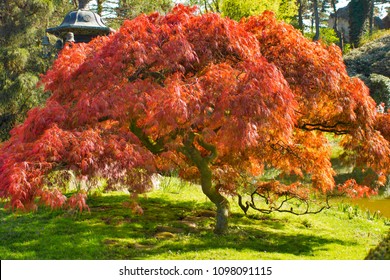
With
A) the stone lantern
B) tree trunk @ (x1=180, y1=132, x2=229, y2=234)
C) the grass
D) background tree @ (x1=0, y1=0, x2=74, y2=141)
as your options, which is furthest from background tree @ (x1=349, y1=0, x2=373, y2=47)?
tree trunk @ (x1=180, y1=132, x2=229, y2=234)

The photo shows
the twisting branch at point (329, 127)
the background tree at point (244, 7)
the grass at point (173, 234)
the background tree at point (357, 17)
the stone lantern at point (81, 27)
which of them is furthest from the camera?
the background tree at point (357, 17)

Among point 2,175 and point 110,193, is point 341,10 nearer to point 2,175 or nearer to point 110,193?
point 110,193

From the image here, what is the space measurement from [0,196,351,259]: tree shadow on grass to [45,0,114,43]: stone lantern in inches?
165

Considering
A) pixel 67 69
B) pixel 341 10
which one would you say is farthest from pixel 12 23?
pixel 341 10

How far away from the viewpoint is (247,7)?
26.2 metres

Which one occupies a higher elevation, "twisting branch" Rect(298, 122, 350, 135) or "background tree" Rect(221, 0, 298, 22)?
"background tree" Rect(221, 0, 298, 22)

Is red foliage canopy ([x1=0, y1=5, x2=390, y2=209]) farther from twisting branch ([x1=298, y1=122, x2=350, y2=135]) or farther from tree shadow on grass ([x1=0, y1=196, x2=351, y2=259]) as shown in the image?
tree shadow on grass ([x1=0, y1=196, x2=351, y2=259])

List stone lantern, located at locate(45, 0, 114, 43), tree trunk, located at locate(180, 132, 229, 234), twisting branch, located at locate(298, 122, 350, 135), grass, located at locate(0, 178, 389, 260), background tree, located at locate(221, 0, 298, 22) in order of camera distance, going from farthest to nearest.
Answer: background tree, located at locate(221, 0, 298, 22) < stone lantern, located at locate(45, 0, 114, 43) < twisting branch, located at locate(298, 122, 350, 135) < tree trunk, located at locate(180, 132, 229, 234) < grass, located at locate(0, 178, 389, 260)

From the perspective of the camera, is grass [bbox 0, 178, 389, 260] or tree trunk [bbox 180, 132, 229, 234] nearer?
grass [bbox 0, 178, 389, 260]

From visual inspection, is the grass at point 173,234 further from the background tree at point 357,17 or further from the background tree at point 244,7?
the background tree at point 357,17

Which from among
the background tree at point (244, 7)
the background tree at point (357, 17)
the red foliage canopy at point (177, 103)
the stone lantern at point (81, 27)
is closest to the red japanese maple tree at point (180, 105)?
the red foliage canopy at point (177, 103)

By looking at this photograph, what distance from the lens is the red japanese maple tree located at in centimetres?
575

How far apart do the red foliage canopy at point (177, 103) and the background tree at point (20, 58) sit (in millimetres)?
11361

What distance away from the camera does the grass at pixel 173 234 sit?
693 cm
